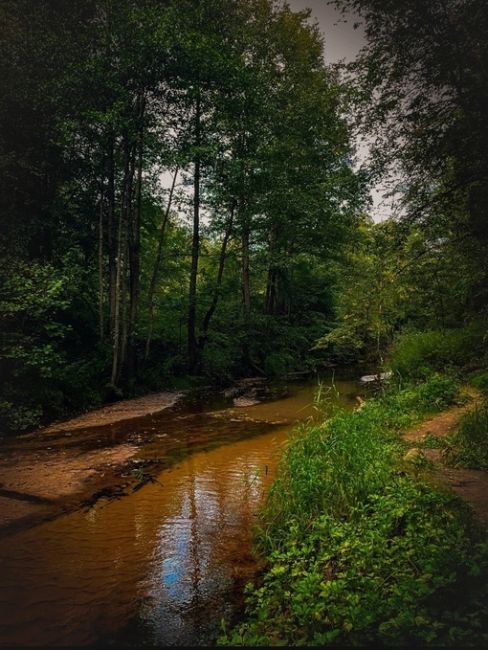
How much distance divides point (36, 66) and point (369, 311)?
12.5 metres

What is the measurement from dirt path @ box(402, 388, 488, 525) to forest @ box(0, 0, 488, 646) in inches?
7.4

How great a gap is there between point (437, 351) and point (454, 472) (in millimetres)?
6827

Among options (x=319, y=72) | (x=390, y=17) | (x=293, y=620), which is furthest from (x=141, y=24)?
(x=293, y=620)

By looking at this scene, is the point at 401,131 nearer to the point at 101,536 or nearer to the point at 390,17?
the point at 390,17

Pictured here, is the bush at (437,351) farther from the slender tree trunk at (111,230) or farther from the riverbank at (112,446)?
the slender tree trunk at (111,230)

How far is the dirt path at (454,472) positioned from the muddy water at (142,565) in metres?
2.59

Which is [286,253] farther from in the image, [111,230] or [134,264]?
[111,230]

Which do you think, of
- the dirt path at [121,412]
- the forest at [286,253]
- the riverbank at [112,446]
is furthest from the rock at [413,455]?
the dirt path at [121,412]

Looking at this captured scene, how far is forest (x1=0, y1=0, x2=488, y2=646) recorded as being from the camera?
13.6ft

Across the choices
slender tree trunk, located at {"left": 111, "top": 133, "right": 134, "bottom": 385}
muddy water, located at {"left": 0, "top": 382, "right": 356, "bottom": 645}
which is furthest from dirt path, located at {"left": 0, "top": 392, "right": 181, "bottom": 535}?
slender tree trunk, located at {"left": 111, "top": 133, "right": 134, "bottom": 385}

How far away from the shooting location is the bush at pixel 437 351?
1112 centimetres

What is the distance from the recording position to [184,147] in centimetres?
1596

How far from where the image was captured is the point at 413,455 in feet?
21.2

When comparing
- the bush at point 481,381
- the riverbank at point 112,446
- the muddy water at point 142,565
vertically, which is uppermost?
the bush at point 481,381
